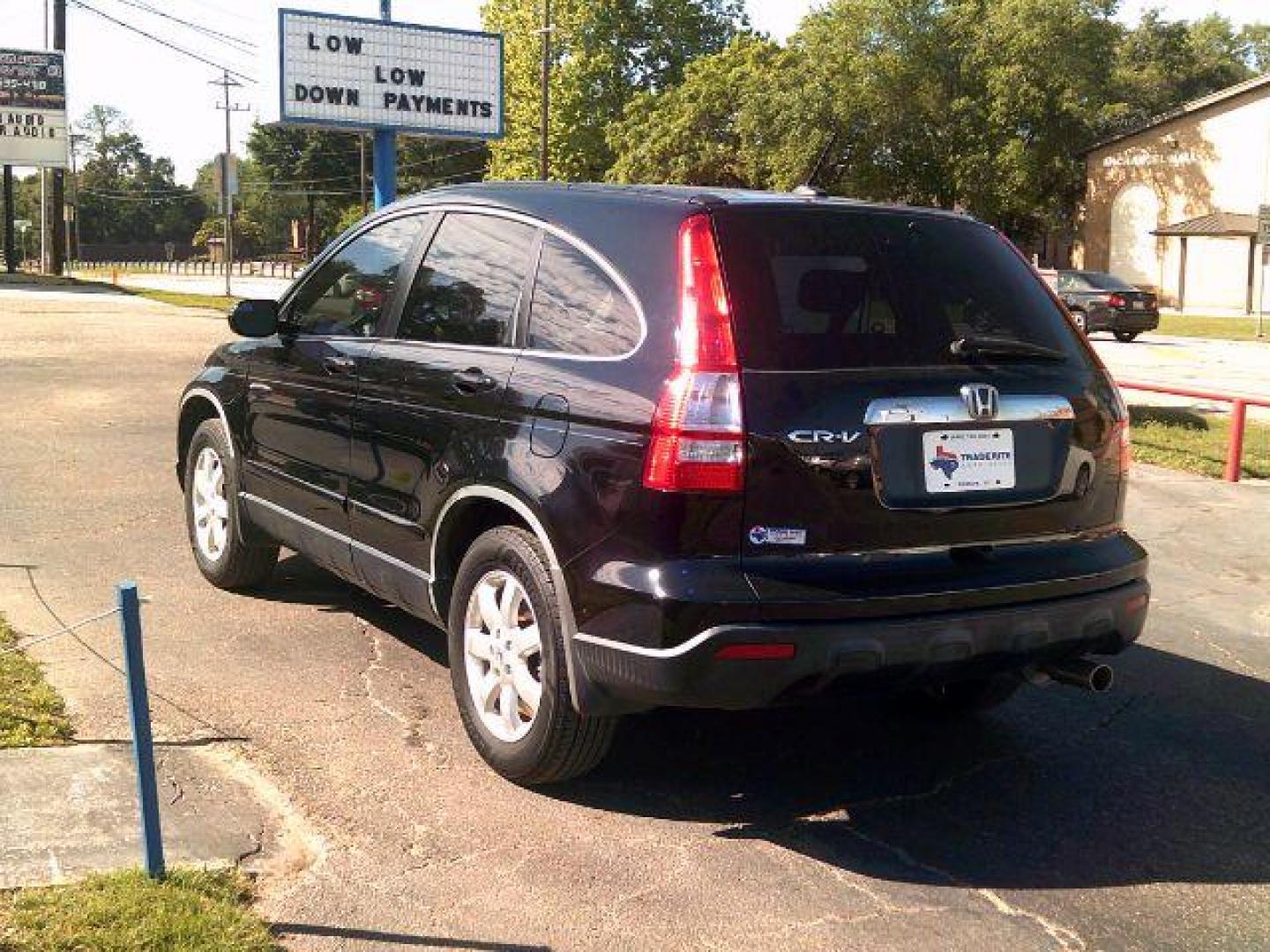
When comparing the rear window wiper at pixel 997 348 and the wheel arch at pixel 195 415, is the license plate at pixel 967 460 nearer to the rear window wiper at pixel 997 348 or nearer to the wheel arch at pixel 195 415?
the rear window wiper at pixel 997 348

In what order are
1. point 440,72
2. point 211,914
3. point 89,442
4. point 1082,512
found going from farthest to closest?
point 440,72, point 89,442, point 1082,512, point 211,914

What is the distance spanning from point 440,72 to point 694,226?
85.4ft

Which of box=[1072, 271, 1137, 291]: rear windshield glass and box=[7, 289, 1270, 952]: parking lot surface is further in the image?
box=[1072, 271, 1137, 291]: rear windshield glass

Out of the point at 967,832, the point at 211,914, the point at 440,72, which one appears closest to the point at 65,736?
the point at 211,914

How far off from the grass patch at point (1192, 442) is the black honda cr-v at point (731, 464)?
7213 millimetres

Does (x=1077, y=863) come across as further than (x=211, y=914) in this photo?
Yes

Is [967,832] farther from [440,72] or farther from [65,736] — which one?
[440,72]

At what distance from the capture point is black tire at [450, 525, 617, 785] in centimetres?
384

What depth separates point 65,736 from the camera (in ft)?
13.9

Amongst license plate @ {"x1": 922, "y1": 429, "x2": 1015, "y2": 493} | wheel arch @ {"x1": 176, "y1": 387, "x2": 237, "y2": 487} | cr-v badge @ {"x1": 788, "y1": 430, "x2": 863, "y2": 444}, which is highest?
cr-v badge @ {"x1": 788, "y1": 430, "x2": 863, "y2": 444}

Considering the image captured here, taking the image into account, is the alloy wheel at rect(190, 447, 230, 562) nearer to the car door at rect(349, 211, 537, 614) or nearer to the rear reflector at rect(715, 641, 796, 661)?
the car door at rect(349, 211, 537, 614)

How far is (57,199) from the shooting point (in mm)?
45125

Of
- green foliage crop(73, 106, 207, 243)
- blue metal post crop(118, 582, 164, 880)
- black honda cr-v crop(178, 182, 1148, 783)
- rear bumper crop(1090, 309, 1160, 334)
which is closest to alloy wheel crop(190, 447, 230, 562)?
black honda cr-v crop(178, 182, 1148, 783)

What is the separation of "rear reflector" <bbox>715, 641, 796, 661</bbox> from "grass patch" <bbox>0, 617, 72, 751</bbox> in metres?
2.20
